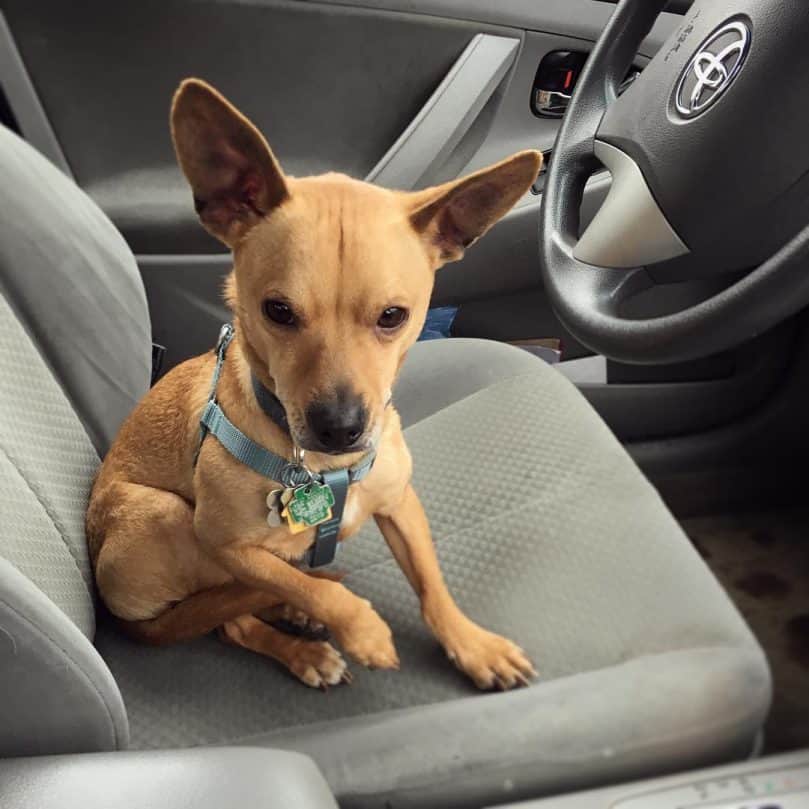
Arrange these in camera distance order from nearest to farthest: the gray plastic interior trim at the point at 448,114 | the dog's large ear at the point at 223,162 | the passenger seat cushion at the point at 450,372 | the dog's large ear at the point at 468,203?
the dog's large ear at the point at 223,162
the dog's large ear at the point at 468,203
the passenger seat cushion at the point at 450,372
the gray plastic interior trim at the point at 448,114

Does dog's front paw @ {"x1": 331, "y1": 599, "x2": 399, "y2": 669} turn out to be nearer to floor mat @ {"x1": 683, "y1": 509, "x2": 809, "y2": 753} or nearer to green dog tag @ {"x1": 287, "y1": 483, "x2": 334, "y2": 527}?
green dog tag @ {"x1": 287, "y1": 483, "x2": 334, "y2": 527}

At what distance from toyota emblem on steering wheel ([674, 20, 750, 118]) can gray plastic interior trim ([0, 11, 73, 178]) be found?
1.34 m

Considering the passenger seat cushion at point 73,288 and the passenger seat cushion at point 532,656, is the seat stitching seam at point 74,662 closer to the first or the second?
the passenger seat cushion at point 532,656

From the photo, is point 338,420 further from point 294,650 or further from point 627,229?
point 627,229

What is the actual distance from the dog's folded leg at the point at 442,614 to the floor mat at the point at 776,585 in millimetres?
359

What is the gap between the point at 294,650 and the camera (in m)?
1.18

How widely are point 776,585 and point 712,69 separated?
100cm

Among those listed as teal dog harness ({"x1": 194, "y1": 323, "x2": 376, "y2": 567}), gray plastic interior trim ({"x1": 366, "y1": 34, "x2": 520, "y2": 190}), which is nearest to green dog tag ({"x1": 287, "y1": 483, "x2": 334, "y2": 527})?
teal dog harness ({"x1": 194, "y1": 323, "x2": 376, "y2": 567})

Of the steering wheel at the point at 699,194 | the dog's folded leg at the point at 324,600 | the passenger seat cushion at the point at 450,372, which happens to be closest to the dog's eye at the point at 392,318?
the steering wheel at the point at 699,194

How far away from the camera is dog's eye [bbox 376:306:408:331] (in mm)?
1106

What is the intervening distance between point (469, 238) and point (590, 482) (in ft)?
1.34

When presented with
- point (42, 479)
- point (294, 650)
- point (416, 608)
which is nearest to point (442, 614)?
point (416, 608)

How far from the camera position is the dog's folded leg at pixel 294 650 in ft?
3.75

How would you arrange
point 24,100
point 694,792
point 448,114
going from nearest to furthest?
point 694,792 < point 24,100 < point 448,114
